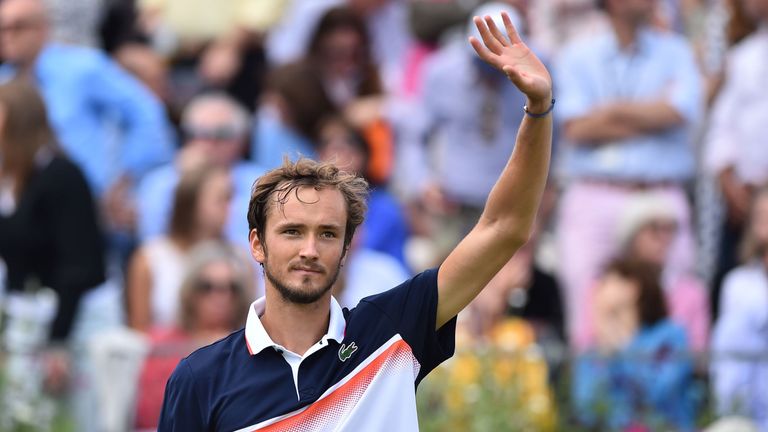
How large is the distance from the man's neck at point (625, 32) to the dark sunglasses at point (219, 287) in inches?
109

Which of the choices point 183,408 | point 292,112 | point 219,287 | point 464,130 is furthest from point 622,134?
point 183,408

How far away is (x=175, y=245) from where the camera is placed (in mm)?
9953

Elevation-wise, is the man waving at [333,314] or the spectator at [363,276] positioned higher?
the spectator at [363,276]

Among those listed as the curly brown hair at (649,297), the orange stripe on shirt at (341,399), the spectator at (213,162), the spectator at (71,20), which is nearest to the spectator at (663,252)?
the curly brown hair at (649,297)

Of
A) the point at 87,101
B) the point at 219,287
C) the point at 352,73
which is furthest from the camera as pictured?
the point at 352,73

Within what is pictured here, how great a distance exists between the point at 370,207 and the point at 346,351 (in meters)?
5.39

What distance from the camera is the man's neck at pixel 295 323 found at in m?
4.88

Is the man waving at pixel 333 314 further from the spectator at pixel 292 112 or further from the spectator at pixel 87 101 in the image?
the spectator at pixel 87 101

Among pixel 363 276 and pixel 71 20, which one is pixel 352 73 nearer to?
pixel 71 20

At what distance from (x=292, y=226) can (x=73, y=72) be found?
628 cm

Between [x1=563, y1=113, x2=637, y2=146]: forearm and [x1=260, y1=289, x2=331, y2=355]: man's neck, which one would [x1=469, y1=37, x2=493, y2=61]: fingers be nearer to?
[x1=260, y1=289, x2=331, y2=355]: man's neck

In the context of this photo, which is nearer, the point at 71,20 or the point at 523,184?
the point at 523,184

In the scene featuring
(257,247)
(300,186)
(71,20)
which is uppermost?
(71,20)

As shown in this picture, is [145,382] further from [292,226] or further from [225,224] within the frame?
[292,226]
